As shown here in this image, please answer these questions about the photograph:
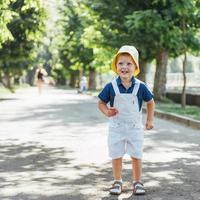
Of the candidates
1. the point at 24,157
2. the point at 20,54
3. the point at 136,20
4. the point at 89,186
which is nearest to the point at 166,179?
the point at 89,186

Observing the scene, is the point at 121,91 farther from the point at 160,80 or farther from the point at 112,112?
the point at 160,80

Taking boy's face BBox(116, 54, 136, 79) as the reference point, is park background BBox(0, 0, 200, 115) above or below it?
above

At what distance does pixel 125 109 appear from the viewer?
6.57 meters

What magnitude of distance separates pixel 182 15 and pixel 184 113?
15.6 feet

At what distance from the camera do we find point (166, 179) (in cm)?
751

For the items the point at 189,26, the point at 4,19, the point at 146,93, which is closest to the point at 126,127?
the point at 146,93

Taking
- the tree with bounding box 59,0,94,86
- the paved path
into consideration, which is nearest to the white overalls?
the paved path

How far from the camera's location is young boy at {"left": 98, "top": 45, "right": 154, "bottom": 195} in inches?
255

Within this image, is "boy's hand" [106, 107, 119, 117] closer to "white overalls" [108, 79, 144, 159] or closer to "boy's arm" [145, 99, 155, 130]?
"white overalls" [108, 79, 144, 159]

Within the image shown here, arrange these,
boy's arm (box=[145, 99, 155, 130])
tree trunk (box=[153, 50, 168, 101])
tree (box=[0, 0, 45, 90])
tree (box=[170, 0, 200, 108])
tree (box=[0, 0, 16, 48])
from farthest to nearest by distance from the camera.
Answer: tree (box=[0, 0, 45, 90]) < tree trunk (box=[153, 50, 168, 101]) < tree (box=[170, 0, 200, 108]) < tree (box=[0, 0, 16, 48]) < boy's arm (box=[145, 99, 155, 130])

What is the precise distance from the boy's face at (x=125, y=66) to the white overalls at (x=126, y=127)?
160 mm

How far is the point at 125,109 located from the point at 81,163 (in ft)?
8.36

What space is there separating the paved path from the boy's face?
1.26 meters

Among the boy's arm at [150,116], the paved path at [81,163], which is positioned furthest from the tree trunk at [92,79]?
the boy's arm at [150,116]
